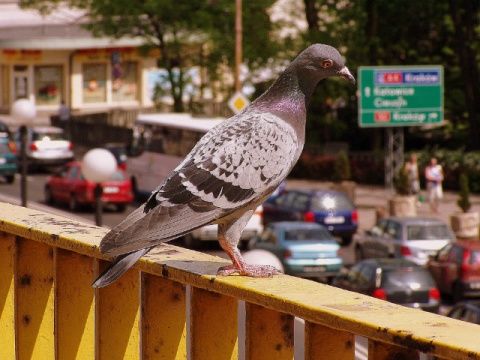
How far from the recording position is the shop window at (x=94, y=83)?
67250 mm

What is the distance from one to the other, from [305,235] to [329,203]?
A: 19.2 feet

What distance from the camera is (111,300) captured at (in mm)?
4168

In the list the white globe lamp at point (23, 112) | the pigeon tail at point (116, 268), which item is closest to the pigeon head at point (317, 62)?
the pigeon tail at point (116, 268)

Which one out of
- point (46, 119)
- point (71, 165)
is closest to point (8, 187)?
point (71, 165)

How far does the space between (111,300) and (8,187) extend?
3791 cm

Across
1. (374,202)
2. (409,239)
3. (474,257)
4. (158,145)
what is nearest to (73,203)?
(158,145)

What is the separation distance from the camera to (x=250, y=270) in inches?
157

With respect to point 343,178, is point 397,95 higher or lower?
higher

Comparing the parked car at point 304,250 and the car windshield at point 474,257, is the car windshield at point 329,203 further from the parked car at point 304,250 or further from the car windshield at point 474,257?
the car windshield at point 474,257

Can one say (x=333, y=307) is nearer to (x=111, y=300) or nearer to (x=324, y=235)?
(x=111, y=300)

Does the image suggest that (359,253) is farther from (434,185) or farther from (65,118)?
(65,118)

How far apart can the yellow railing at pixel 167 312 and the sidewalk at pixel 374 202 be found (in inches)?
1173

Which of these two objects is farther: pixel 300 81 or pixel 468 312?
pixel 468 312

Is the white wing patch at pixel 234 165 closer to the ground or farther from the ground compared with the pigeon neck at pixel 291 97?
closer to the ground
